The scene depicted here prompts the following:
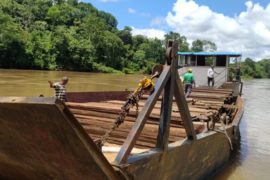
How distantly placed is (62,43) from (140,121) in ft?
207

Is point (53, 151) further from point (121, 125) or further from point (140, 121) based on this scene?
point (121, 125)

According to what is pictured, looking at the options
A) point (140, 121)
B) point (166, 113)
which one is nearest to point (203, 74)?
point (166, 113)

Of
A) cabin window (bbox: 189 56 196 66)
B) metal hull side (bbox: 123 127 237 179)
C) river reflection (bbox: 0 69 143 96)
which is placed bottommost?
river reflection (bbox: 0 69 143 96)

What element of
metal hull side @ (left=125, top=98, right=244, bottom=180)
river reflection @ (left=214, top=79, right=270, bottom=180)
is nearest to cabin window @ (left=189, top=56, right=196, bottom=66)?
river reflection @ (left=214, top=79, right=270, bottom=180)

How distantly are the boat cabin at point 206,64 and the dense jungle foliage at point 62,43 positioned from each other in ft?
127

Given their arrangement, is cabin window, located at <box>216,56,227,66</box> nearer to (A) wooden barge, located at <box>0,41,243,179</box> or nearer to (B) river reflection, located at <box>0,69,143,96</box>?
(B) river reflection, located at <box>0,69,143,96</box>

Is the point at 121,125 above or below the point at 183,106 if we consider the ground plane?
below

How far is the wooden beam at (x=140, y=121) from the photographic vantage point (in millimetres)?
3693

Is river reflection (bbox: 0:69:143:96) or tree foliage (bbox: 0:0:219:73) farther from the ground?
tree foliage (bbox: 0:0:219:73)

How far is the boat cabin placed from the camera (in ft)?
65.4

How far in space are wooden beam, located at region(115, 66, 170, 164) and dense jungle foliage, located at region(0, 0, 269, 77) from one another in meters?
52.8

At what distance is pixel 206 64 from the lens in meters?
20.9

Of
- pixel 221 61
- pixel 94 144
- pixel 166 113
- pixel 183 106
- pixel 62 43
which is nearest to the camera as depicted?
pixel 94 144

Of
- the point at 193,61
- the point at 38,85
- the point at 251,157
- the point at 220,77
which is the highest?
the point at 193,61
